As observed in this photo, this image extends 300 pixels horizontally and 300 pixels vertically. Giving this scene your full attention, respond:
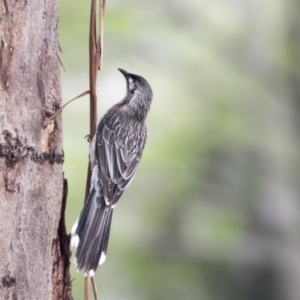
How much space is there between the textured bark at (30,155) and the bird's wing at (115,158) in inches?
39.6

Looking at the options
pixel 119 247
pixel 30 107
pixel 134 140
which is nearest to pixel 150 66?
pixel 119 247

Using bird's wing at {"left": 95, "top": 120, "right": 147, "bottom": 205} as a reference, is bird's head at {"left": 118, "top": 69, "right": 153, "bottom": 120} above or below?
above

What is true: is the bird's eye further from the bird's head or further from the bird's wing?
the bird's wing

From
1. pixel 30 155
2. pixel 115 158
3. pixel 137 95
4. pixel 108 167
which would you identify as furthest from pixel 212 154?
pixel 30 155

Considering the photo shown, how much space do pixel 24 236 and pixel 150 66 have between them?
6.79 m

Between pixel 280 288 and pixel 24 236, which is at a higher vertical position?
pixel 24 236

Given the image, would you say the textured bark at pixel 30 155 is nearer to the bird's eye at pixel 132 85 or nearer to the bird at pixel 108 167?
the bird at pixel 108 167

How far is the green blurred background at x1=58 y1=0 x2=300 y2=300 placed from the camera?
9812mm

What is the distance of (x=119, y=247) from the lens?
992 centimetres

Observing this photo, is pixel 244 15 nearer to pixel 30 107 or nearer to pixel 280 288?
pixel 280 288

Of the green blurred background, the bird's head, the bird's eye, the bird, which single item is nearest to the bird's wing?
the bird

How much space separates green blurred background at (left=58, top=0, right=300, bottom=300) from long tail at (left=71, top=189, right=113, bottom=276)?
A: 16.9ft

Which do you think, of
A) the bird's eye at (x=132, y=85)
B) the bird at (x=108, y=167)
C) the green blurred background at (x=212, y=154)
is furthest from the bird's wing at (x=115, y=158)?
the green blurred background at (x=212, y=154)

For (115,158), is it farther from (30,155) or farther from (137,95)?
(30,155)
